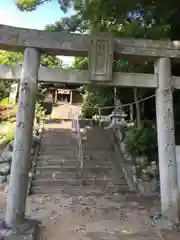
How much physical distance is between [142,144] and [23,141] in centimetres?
577

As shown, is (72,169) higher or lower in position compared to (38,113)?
lower

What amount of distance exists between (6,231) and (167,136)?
3433 mm

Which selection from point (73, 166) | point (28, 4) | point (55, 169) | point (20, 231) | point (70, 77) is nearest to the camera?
point (20, 231)

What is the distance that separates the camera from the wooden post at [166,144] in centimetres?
509

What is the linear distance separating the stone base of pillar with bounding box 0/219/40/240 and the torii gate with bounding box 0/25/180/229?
129 millimetres

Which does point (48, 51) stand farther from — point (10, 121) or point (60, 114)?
point (60, 114)

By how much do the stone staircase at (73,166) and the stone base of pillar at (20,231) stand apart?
3407mm

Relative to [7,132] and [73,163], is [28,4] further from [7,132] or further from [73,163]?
[73,163]

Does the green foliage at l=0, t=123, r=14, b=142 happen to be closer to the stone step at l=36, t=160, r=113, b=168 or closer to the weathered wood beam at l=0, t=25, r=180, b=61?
the stone step at l=36, t=160, r=113, b=168

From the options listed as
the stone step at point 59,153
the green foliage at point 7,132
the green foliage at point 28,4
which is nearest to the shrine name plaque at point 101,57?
the stone step at point 59,153

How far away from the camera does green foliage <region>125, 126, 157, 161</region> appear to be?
31.5 ft

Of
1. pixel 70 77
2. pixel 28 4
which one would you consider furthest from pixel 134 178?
pixel 28 4

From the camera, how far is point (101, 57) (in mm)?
5082

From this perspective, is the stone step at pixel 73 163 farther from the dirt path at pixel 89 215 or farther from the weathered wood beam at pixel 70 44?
the weathered wood beam at pixel 70 44
